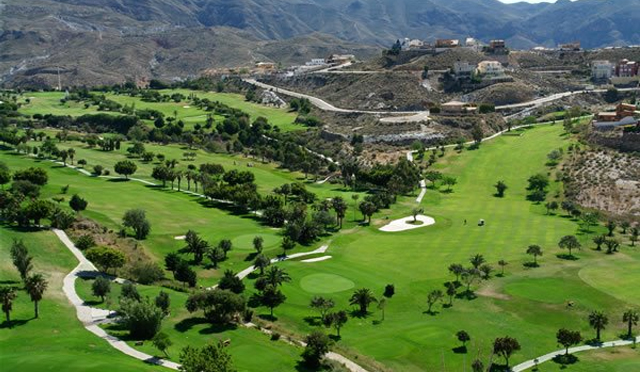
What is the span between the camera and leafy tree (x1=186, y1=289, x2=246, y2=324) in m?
64.4

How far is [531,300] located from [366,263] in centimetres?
2193

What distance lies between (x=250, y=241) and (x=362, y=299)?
26.4m

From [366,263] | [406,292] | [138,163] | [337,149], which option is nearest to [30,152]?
[138,163]

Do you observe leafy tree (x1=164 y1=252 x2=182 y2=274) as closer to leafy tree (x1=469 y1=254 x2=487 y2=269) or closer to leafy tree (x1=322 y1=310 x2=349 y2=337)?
leafy tree (x1=322 y1=310 x2=349 y2=337)

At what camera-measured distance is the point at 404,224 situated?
10531cm

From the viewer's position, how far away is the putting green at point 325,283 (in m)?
76.4

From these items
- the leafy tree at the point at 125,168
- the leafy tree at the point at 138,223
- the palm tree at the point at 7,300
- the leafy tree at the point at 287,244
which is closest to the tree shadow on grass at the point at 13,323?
the palm tree at the point at 7,300

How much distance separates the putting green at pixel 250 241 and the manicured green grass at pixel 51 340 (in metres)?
24.1

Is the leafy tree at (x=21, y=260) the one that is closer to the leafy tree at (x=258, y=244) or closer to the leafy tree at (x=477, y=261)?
the leafy tree at (x=258, y=244)

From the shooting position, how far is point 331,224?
102875mm

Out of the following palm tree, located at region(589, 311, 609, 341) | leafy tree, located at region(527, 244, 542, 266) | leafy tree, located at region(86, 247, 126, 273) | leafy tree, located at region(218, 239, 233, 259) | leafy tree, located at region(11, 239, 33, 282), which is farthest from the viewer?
leafy tree, located at region(527, 244, 542, 266)

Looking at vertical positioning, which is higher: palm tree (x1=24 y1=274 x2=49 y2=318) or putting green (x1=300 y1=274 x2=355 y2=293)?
palm tree (x1=24 y1=274 x2=49 y2=318)

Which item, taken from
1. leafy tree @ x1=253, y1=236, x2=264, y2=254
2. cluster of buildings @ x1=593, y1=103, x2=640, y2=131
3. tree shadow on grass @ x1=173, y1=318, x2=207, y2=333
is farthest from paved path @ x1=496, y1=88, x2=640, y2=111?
tree shadow on grass @ x1=173, y1=318, x2=207, y2=333

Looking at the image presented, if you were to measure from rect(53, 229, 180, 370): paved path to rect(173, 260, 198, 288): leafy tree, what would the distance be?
9.04 metres
